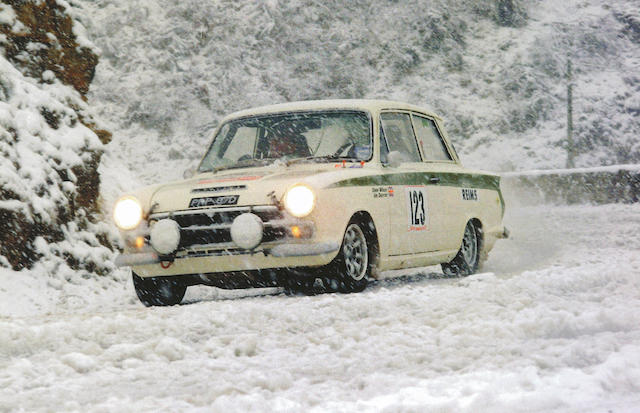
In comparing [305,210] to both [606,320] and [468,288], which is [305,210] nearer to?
[468,288]

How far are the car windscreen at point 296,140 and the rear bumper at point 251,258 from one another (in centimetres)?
118

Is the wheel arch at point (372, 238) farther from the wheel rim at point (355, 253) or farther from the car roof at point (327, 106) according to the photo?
the car roof at point (327, 106)

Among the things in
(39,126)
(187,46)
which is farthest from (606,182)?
(187,46)

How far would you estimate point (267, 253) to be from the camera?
6746 mm

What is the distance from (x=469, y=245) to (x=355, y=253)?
238 centimetres

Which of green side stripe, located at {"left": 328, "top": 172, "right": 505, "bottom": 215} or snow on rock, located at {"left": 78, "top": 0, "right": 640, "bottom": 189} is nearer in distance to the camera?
green side stripe, located at {"left": 328, "top": 172, "right": 505, "bottom": 215}

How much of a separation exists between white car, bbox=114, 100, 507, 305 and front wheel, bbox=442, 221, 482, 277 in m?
0.03

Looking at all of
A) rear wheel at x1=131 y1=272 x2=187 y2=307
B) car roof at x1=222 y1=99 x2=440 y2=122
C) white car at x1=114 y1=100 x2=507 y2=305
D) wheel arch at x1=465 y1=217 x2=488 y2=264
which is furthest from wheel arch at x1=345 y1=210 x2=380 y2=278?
wheel arch at x1=465 y1=217 x2=488 y2=264

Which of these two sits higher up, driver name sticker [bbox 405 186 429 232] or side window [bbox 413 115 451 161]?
side window [bbox 413 115 451 161]

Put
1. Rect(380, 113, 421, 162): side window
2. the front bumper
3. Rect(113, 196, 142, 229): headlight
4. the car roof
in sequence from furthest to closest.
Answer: Rect(380, 113, 421, 162): side window
the car roof
Rect(113, 196, 142, 229): headlight
the front bumper

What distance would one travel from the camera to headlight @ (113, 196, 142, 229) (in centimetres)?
711

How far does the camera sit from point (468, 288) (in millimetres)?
6676

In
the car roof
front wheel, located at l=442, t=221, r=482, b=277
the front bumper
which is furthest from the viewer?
front wheel, located at l=442, t=221, r=482, b=277

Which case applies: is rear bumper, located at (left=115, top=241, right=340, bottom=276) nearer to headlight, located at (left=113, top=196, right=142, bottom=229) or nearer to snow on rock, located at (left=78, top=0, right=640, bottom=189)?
headlight, located at (left=113, top=196, right=142, bottom=229)
